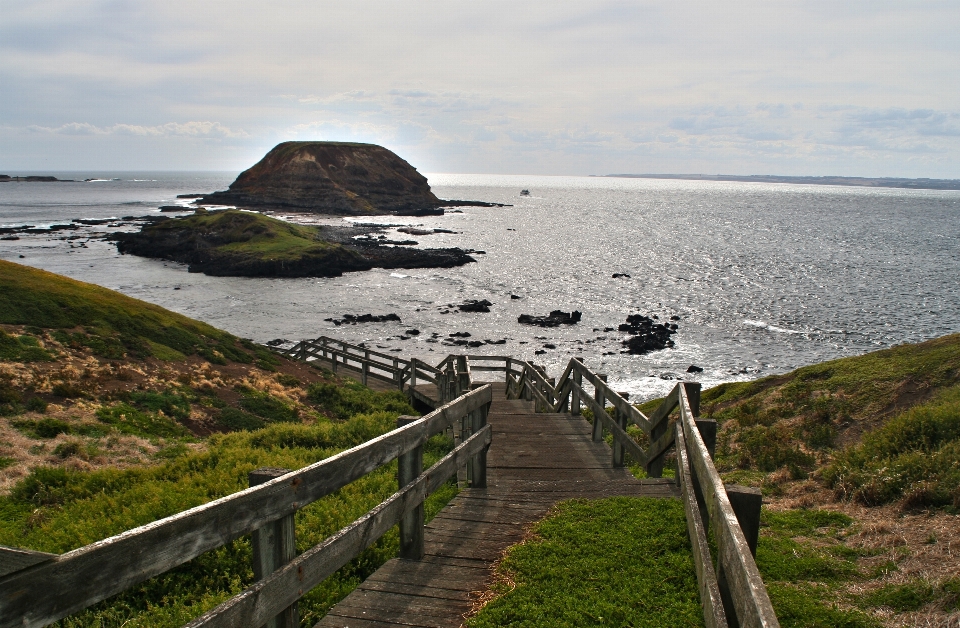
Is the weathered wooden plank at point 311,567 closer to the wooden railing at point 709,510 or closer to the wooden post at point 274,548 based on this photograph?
the wooden post at point 274,548

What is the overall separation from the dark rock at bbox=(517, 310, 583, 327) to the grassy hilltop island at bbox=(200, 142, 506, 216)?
105589 millimetres

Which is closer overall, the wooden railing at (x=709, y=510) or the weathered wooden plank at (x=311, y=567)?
the wooden railing at (x=709, y=510)

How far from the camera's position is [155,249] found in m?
80.6

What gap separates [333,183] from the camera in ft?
512

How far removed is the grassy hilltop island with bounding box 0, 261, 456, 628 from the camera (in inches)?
230

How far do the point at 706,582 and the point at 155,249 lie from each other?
88590mm

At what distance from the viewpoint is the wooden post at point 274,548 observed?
134 inches

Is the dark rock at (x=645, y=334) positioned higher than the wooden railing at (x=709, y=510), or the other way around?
the wooden railing at (x=709, y=510)

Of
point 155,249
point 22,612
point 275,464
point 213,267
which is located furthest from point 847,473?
point 155,249

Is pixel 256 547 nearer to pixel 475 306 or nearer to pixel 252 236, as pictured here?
pixel 475 306

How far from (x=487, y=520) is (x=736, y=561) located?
11.7 feet

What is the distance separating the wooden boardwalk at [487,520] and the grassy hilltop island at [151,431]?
56 centimetres

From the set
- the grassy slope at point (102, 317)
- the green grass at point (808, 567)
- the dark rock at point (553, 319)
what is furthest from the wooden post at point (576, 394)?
the dark rock at point (553, 319)

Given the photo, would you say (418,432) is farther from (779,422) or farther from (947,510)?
(779,422)
